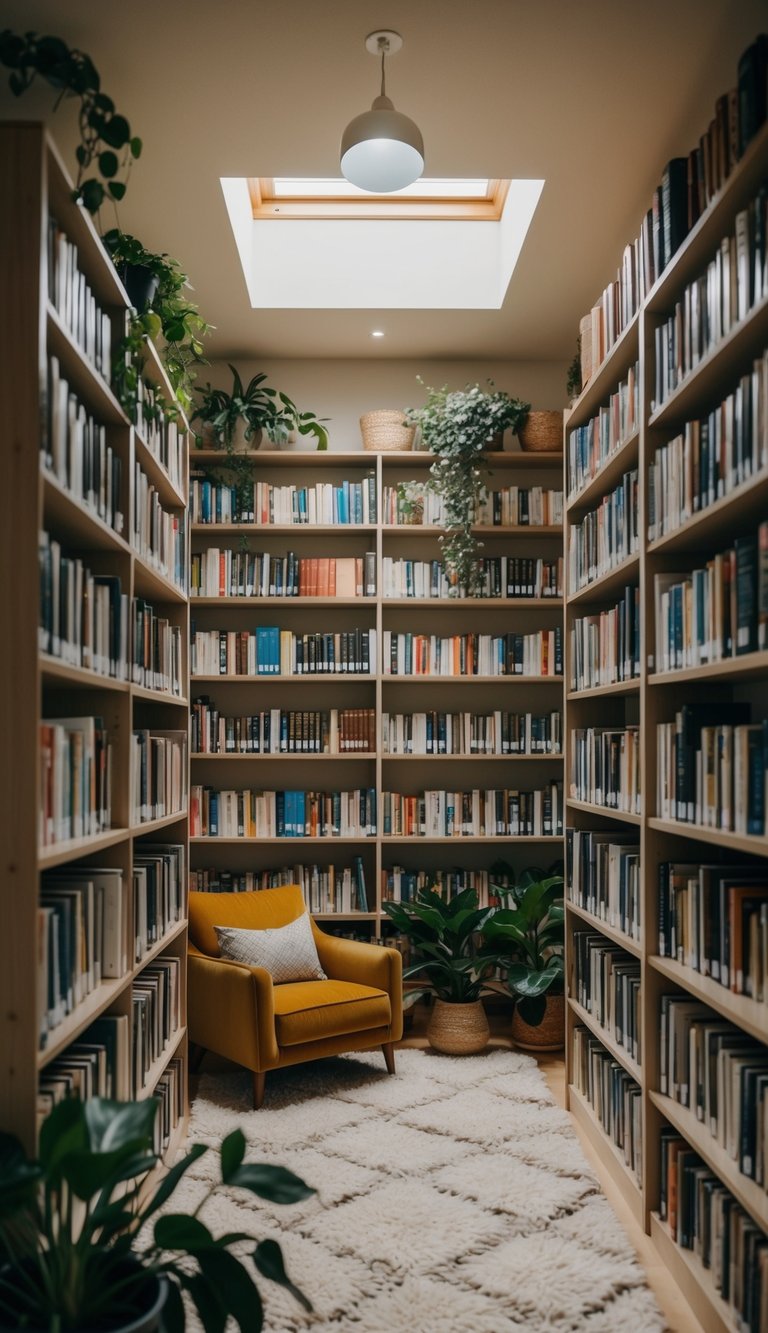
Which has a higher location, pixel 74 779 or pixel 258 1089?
pixel 74 779

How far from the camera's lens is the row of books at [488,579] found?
16.1 feet

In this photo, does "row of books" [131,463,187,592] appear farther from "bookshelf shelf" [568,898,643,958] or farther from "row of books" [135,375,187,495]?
"bookshelf shelf" [568,898,643,958]

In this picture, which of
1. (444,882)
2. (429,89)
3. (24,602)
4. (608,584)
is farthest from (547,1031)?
(429,89)

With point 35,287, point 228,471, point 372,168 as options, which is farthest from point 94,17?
point 228,471

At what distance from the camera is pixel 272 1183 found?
6.17 ft

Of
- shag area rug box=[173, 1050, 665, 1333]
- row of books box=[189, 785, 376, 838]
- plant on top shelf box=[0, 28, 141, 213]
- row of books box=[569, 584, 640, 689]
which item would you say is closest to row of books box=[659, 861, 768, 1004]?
row of books box=[569, 584, 640, 689]

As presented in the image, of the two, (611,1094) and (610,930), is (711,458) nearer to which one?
(610,930)

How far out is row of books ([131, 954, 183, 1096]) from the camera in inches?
112

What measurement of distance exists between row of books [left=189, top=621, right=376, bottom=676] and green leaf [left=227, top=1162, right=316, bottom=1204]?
306 centimetres

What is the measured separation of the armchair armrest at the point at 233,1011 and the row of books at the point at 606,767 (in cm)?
135

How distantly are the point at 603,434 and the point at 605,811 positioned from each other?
1261 millimetres

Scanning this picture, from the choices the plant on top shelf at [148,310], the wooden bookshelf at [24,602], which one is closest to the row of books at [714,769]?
the wooden bookshelf at [24,602]

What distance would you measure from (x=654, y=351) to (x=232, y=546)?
266 centimetres

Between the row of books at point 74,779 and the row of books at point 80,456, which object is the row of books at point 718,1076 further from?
the row of books at point 80,456
